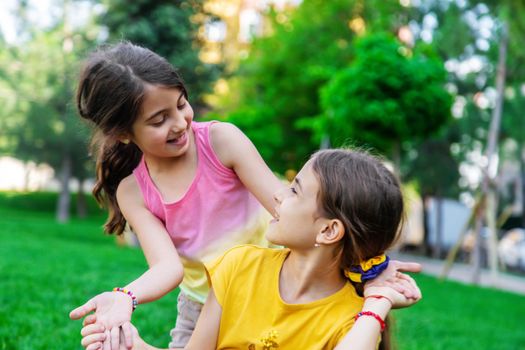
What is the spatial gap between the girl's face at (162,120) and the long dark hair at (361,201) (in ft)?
1.87

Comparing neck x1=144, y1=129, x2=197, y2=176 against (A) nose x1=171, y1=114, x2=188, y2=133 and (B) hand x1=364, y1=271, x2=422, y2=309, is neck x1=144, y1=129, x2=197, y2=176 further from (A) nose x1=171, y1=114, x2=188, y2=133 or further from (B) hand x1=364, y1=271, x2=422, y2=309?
(B) hand x1=364, y1=271, x2=422, y2=309

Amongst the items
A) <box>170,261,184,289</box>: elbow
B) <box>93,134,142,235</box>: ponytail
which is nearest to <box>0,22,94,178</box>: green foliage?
<box>93,134,142,235</box>: ponytail

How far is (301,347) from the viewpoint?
2.13m

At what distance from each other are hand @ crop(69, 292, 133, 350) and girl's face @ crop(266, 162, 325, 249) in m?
0.53

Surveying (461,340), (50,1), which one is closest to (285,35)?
(50,1)

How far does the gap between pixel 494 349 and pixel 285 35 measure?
18.3m

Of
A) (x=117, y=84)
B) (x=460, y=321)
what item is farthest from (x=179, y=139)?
(x=460, y=321)

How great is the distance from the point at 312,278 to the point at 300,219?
22 centimetres

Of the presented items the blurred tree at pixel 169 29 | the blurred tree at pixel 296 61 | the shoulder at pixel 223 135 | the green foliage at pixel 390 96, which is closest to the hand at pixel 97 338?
the shoulder at pixel 223 135

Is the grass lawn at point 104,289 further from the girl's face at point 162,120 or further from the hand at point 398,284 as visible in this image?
the girl's face at point 162,120

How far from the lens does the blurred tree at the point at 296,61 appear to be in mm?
22344

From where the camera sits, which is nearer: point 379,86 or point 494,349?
point 494,349

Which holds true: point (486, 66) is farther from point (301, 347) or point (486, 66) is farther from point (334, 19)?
point (301, 347)

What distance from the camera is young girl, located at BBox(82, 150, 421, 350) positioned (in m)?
2.12
